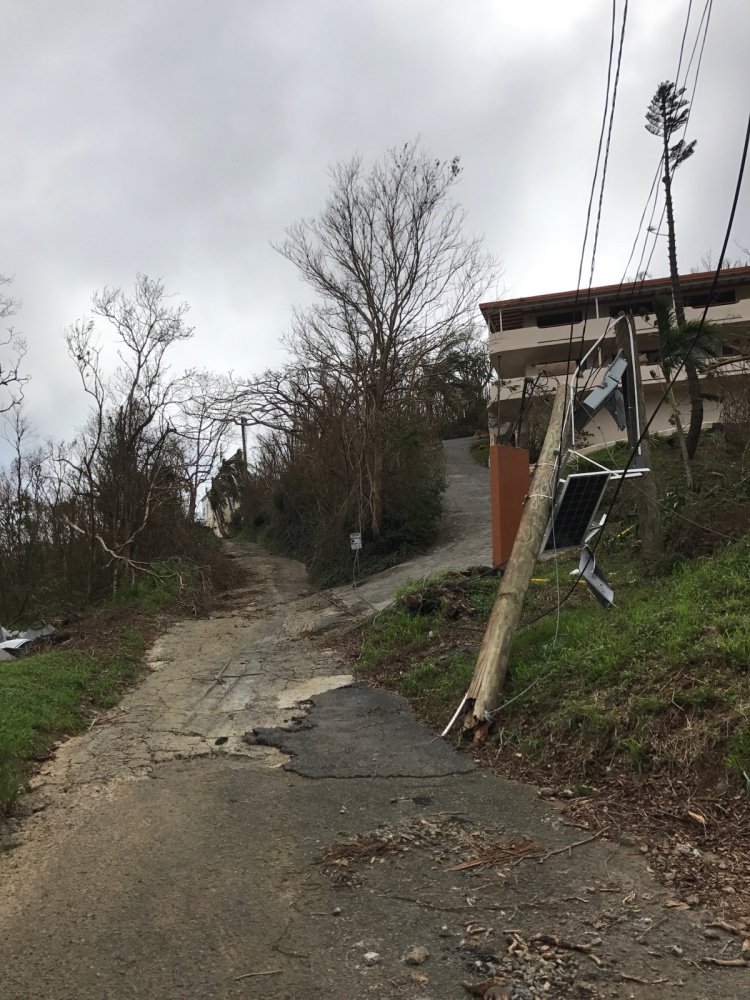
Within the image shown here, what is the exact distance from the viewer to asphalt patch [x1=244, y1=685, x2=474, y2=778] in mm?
6395

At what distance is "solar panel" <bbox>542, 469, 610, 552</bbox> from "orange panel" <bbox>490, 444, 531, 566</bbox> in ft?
4.39

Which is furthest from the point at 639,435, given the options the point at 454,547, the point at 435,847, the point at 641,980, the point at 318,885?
the point at 454,547

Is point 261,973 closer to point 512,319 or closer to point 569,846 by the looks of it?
point 569,846

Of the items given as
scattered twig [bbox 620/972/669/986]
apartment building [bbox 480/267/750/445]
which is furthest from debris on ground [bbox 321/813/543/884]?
apartment building [bbox 480/267/750/445]

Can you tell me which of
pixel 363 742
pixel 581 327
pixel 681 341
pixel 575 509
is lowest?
pixel 363 742

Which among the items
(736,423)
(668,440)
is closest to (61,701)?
(736,423)

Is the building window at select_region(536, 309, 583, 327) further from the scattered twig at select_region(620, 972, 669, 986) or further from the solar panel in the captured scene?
the scattered twig at select_region(620, 972, 669, 986)

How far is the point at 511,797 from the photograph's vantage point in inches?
217

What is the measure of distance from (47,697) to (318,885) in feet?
19.7

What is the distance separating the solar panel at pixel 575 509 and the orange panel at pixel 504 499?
1338 millimetres

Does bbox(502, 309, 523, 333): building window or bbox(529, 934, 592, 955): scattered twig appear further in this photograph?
bbox(502, 309, 523, 333): building window

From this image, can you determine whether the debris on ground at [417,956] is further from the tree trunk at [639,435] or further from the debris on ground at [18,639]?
the debris on ground at [18,639]

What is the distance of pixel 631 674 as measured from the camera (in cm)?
621

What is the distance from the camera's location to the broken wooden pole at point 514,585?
283 inches
